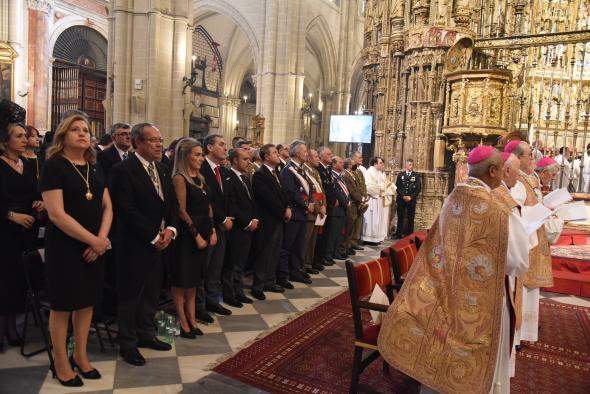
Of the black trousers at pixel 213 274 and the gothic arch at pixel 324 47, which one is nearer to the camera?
the black trousers at pixel 213 274

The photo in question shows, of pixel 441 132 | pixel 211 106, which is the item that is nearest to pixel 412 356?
pixel 441 132

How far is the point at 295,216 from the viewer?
584 centimetres

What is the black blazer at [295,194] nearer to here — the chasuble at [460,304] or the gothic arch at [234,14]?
the chasuble at [460,304]

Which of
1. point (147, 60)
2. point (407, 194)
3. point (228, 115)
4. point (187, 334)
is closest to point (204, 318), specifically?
point (187, 334)

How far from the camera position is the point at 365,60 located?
12.3 metres

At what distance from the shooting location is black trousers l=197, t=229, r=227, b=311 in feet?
14.5

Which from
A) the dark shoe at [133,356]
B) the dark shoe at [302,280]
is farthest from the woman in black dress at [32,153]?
the dark shoe at [302,280]

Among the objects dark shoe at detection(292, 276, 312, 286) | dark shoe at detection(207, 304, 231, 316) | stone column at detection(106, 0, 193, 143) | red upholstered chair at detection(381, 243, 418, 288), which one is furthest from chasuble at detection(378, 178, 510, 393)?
stone column at detection(106, 0, 193, 143)

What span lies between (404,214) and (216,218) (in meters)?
6.17

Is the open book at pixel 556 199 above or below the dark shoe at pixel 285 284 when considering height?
above

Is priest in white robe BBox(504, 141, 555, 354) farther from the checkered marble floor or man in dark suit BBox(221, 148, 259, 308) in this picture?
man in dark suit BBox(221, 148, 259, 308)

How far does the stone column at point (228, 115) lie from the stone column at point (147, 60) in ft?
38.9

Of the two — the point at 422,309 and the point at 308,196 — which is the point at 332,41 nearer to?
the point at 308,196

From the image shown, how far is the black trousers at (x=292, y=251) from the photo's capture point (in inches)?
229
